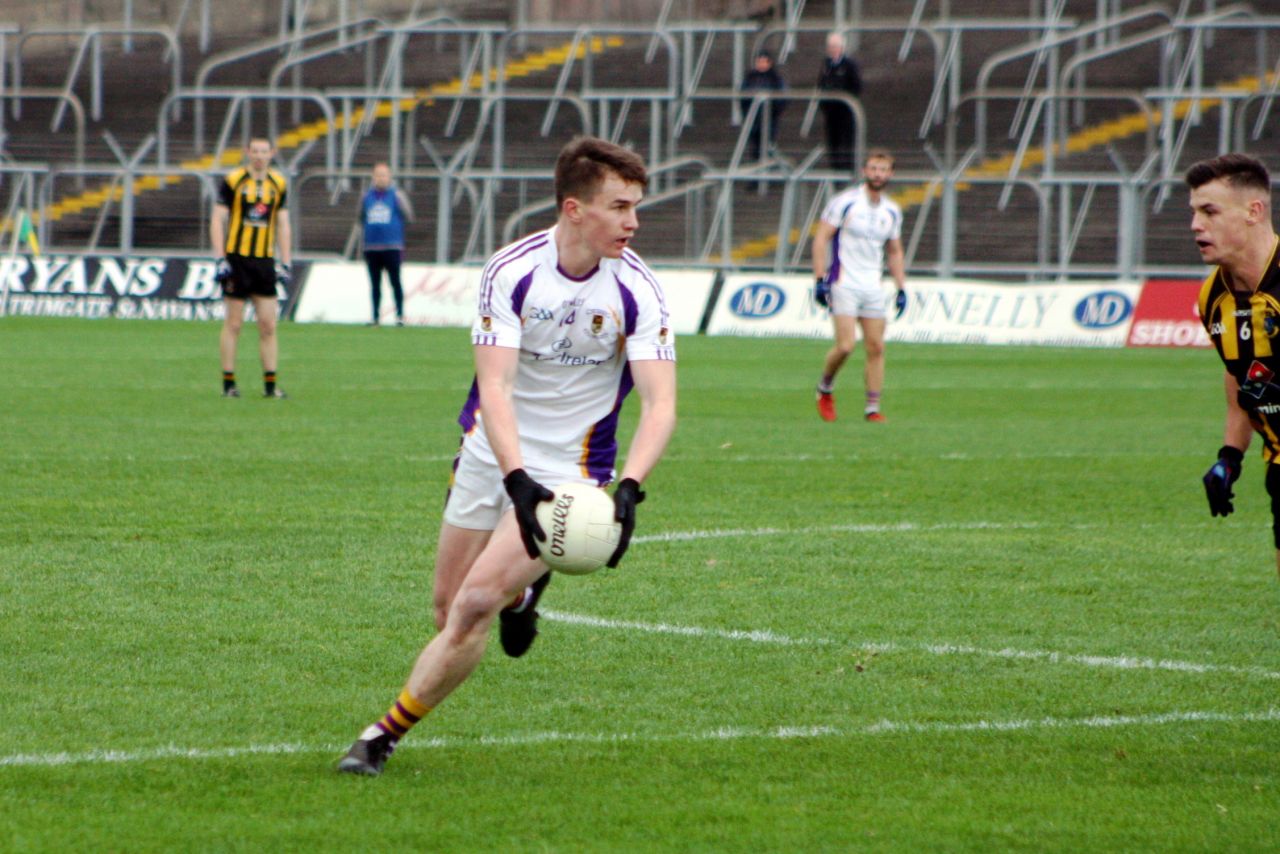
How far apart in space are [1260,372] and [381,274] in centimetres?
2184

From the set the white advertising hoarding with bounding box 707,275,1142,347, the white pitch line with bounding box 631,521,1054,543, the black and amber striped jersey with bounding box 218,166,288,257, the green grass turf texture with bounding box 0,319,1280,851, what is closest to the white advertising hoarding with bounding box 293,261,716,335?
the white advertising hoarding with bounding box 707,275,1142,347

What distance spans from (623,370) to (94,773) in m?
1.85

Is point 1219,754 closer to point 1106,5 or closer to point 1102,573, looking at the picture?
point 1102,573

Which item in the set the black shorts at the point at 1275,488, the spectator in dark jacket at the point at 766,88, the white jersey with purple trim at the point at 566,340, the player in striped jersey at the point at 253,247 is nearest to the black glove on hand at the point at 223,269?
the player in striped jersey at the point at 253,247

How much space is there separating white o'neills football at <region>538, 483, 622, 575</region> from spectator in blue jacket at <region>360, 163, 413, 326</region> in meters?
20.6

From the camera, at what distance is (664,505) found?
35.0 ft

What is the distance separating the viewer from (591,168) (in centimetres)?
537

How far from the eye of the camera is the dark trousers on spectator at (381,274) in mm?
25828

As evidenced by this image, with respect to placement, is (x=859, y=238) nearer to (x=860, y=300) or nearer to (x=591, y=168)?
(x=860, y=300)

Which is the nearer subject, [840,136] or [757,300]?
[757,300]

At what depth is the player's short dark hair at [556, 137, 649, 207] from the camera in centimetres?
538

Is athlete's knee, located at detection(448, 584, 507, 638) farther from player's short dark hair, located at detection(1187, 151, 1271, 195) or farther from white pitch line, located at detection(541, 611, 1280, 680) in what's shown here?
player's short dark hair, located at detection(1187, 151, 1271, 195)

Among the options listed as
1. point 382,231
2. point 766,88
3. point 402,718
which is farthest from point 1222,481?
point 766,88

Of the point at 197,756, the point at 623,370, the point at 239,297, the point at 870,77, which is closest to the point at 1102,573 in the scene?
the point at 623,370
